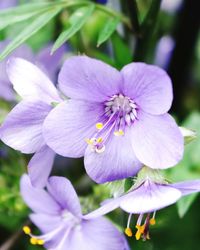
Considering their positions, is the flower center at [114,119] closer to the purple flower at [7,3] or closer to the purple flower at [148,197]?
the purple flower at [148,197]

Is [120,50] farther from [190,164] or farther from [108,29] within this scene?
[190,164]

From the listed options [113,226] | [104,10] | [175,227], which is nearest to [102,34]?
[104,10]

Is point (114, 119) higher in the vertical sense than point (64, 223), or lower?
higher

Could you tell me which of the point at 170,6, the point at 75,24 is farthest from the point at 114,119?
the point at 170,6

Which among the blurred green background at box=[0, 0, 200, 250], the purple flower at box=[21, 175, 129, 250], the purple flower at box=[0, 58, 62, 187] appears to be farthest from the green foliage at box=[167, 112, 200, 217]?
the purple flower at box=[0, 58, 62, 187]

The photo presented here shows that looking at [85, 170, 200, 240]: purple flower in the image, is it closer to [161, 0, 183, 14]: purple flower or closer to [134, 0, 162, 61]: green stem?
[134, 0, 162, 61]: green stem

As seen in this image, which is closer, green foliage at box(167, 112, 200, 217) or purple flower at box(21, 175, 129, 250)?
purple flower at box(21, 175, 129, 250)

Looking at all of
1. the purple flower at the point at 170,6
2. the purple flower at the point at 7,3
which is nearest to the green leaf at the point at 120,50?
the purple flower at the point at 7,3
